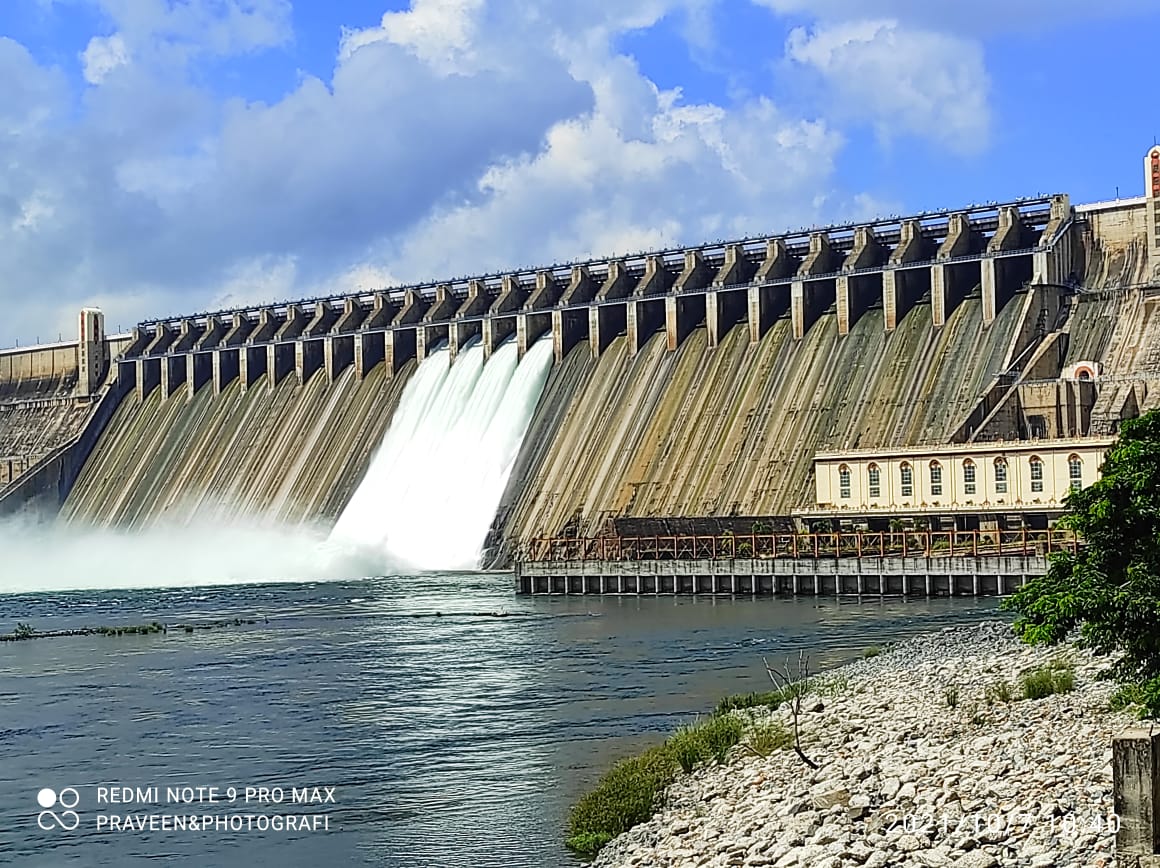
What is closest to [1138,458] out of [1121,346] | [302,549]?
[1121,346]

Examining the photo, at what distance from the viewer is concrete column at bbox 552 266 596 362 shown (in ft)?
259

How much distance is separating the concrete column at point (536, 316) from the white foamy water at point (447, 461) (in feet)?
2.04

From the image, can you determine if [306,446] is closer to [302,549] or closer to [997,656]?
[302,549]

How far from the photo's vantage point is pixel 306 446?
281ft

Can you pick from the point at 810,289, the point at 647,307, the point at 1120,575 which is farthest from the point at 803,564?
the point at 1120,575

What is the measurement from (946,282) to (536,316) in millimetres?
22911

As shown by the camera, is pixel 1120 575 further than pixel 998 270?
No

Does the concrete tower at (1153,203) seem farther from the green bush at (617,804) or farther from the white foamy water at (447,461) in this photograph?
the green bush at (617,804)

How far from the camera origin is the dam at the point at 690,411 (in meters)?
58.3

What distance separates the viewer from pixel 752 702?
26266 millimetres

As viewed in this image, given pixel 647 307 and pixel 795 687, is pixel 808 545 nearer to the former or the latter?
pixel 647 307

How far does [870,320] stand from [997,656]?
4365 cm

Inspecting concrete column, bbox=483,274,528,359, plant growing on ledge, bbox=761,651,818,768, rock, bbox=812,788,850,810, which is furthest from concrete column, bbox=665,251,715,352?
rock, bbox=812,788,850,810

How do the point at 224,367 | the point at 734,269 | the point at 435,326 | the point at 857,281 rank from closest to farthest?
the point at 857,281, the point at 734,269, the point at 435,326, the point at 224,367
